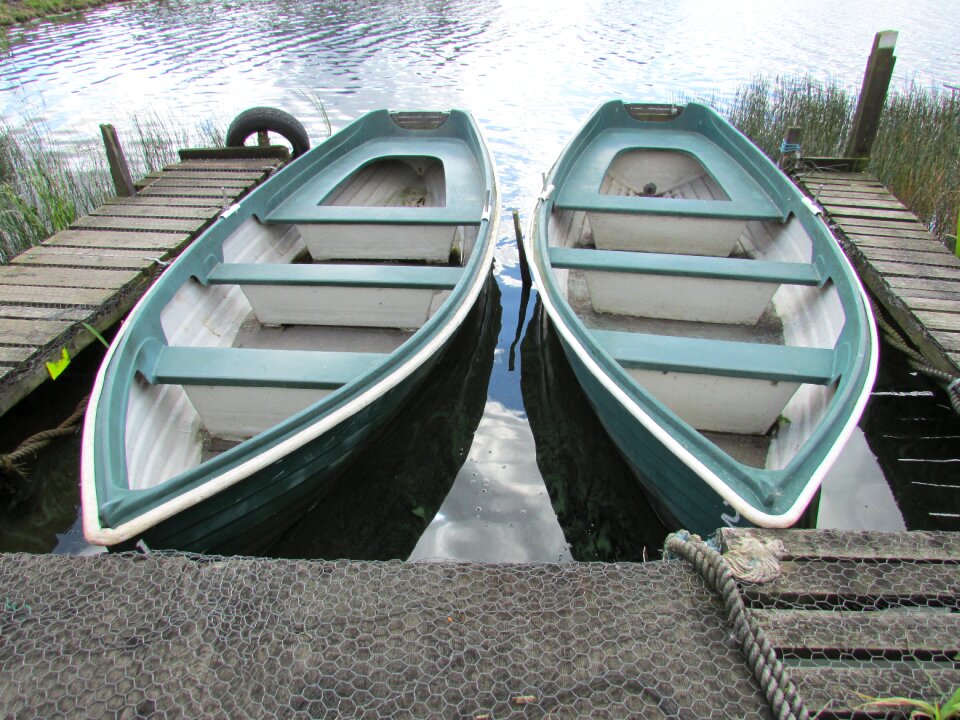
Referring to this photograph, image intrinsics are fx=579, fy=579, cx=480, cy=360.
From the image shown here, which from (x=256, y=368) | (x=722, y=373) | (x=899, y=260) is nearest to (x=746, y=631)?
(x=722, y=373)

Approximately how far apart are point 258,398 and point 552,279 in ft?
5.58

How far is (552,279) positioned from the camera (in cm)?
330

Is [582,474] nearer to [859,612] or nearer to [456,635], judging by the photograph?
[859,612]

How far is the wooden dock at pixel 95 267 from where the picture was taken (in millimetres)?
3406

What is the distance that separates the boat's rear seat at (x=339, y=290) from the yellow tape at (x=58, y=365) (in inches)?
37.6

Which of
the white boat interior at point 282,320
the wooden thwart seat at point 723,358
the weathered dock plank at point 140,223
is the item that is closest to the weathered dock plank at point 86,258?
the weathered dock plank at point 140,223

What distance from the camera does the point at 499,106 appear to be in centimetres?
1026

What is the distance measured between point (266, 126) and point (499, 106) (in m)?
4.92

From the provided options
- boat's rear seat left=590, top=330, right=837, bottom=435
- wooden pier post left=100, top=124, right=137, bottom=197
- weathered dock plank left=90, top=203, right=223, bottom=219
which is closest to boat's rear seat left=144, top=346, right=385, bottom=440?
boat's rear seat left=590, top=330, right=837, bottom=435

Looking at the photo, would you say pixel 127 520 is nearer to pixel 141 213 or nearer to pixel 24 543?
pixel 24 543

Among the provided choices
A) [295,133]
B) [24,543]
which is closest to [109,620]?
[24,543]

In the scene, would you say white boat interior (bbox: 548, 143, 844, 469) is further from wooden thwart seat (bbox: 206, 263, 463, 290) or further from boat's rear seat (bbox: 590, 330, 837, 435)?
wooden thwart seat (bbox: 206, 263, 463, 290)

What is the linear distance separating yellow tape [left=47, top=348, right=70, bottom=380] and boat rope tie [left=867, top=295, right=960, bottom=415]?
506 centimetres

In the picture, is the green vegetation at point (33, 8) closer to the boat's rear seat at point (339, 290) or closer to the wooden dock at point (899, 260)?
the boat's rear seat at point (339, 290)
